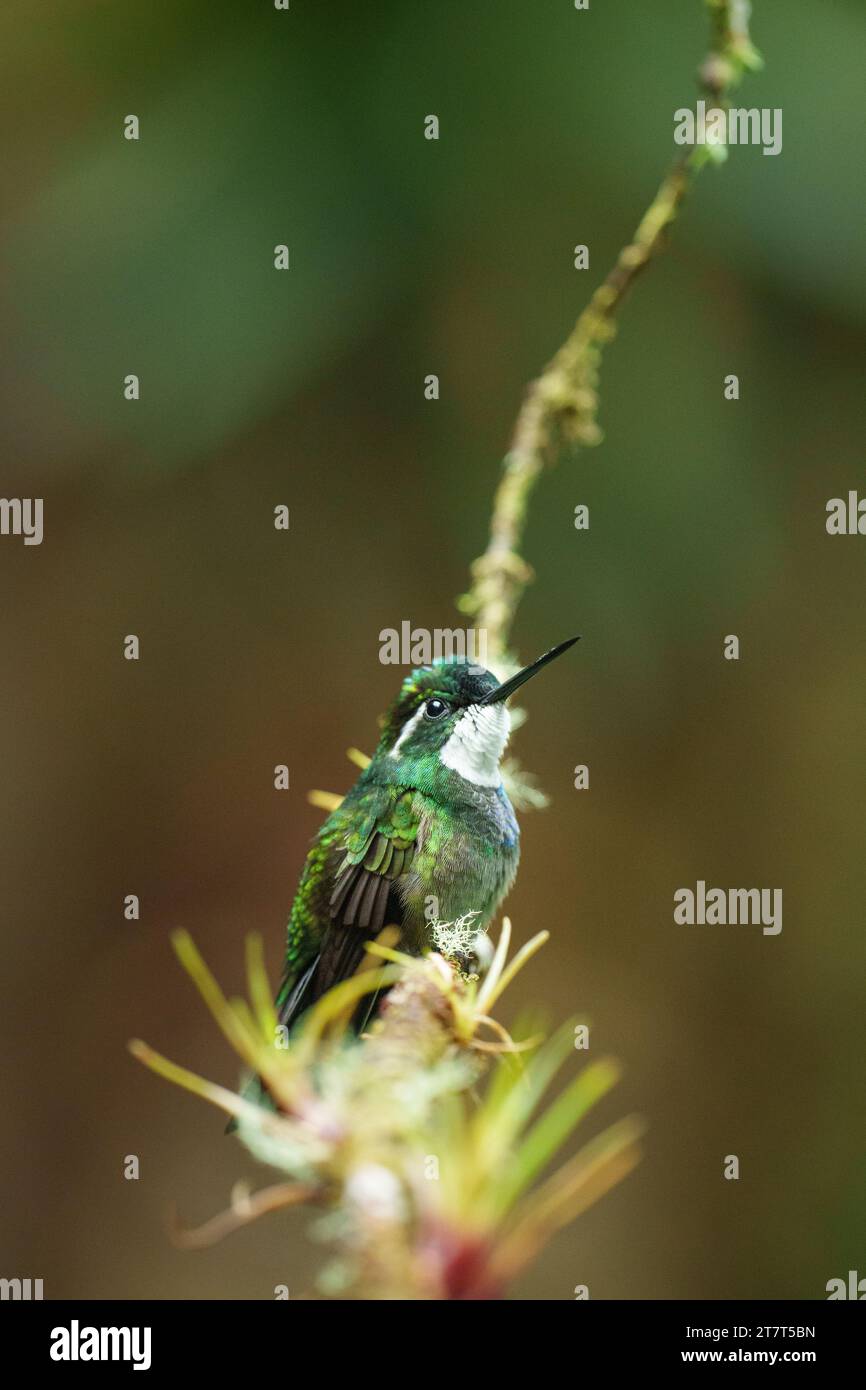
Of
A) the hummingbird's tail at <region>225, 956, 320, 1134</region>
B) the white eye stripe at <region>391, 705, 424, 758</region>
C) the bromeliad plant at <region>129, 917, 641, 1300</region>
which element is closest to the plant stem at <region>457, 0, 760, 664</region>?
the white eye stripe at <region>391, 705, 424, 758</region>

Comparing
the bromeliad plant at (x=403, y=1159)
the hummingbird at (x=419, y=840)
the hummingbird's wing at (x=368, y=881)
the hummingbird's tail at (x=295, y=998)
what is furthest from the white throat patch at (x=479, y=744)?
the bromeliad plant at (x=403, y=1159)

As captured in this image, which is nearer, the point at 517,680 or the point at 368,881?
the point at 517,680

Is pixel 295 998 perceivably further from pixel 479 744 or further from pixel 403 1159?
pixel 403 1159

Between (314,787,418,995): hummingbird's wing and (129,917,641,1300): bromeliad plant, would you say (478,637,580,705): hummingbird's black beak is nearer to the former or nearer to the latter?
(314,787,418,995): hummingbird's wing

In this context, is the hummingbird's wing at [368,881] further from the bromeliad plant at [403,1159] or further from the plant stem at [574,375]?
the bromeliad plant at [403,1159]

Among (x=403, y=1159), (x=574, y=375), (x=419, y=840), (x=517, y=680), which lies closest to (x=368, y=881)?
(x=419, y=840)

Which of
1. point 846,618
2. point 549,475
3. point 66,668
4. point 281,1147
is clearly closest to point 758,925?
point 846,618
